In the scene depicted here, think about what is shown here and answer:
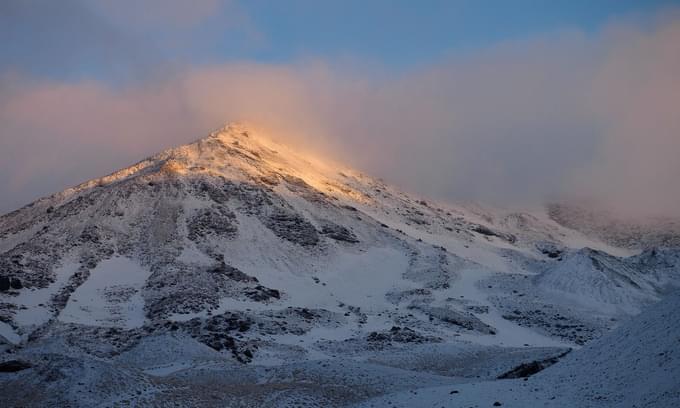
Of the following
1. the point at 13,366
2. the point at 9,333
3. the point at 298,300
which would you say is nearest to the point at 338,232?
the point at 298,300

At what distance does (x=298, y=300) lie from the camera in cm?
6769

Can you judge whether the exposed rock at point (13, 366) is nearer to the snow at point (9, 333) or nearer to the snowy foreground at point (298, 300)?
the snowy foreground at point (298, 300)

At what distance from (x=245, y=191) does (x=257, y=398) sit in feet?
228

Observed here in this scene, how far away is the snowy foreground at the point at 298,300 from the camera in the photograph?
28250 mm

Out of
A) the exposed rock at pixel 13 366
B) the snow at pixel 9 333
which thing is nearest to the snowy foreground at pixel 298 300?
the exposed rock at pixel 13 366

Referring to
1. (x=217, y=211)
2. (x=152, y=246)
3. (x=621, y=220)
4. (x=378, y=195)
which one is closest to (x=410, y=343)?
(x=152, y=246)

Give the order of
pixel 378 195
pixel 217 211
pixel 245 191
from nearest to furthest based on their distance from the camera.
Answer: pixel 217 211
pixel 245 191
pixel 378 195

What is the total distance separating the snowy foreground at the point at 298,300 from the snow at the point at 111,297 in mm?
276

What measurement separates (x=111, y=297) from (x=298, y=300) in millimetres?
18334

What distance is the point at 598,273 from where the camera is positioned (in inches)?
2955

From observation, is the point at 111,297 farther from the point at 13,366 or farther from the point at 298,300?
the point at 13,366

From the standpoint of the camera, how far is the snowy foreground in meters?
28.2

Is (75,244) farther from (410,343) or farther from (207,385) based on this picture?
(207,385)

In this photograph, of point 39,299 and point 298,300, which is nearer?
point 39,299
